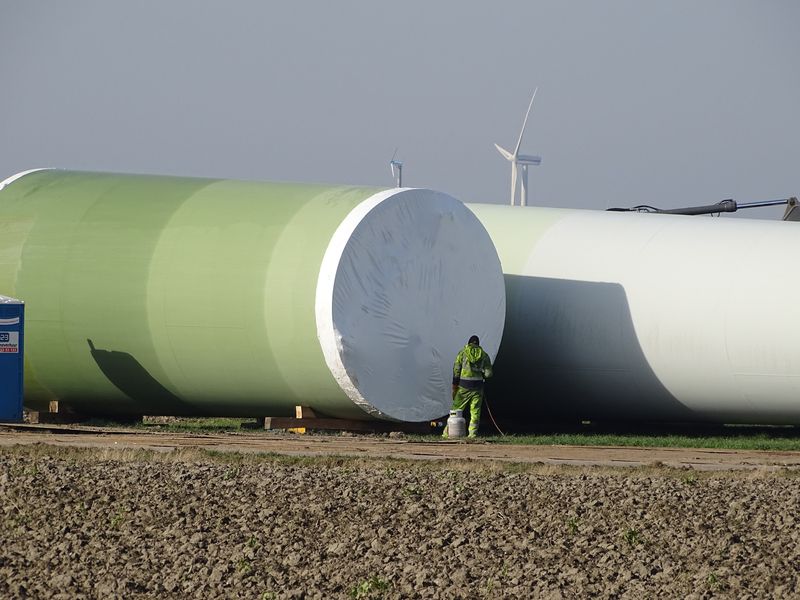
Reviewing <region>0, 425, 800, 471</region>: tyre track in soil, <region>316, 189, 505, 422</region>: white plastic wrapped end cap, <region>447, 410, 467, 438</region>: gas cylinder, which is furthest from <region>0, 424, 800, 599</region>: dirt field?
<region>447, 410, 467, 438</region>: gas cylinder

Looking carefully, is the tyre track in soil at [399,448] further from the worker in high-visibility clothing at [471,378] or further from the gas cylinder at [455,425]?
the worker in high-visibility clothing at [471,378]

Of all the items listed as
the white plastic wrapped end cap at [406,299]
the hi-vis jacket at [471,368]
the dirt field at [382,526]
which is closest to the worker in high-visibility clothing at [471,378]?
the hi-vis jacket at [471,368]

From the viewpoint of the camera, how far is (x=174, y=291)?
25.8m

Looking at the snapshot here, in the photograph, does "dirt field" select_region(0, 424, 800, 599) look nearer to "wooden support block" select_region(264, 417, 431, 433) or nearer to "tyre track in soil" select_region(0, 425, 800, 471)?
"tyre track in soil" select_region(0, 425, 800, 471)

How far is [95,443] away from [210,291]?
12.3 feet

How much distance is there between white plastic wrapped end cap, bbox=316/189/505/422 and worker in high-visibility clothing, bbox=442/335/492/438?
471 mm

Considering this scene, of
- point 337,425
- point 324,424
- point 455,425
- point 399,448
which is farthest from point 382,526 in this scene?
point 337,425

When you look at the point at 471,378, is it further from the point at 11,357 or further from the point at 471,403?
the point at 11,357

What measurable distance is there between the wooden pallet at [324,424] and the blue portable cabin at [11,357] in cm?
400

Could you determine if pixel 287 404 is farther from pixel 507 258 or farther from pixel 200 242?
pixel 507 258

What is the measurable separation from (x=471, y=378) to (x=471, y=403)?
0.43 m

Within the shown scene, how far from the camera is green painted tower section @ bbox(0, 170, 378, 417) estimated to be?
25.2 meters

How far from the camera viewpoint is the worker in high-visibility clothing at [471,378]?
85.9ft

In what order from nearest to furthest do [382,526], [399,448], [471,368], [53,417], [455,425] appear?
[382,526] < [399,448] < [455,425] < [471,368] < [53,417]
